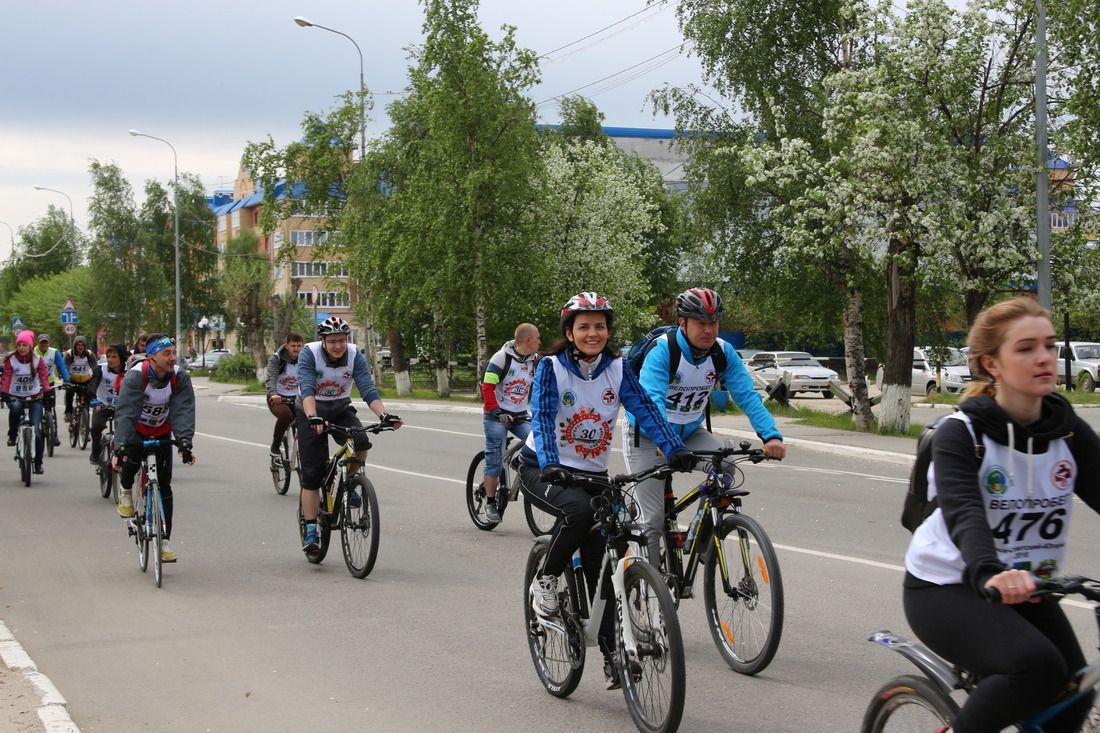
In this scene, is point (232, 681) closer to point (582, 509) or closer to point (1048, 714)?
point (582, 509)

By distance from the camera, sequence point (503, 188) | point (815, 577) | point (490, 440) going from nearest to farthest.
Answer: point (815, 577), point (490, 440), point (503, 188)

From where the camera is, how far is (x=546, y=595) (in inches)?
209

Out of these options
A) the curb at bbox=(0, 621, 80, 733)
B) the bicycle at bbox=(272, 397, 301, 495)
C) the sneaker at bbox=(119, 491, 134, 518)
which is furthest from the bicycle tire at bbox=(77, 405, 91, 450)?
the curb at bbox=(0, 621, 80, 733)

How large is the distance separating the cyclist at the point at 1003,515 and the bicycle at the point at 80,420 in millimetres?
18067

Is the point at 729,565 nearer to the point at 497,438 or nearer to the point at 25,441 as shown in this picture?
the point at 497,438

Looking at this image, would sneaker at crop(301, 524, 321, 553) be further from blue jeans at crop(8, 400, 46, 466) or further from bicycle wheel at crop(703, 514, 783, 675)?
blue jeans at crop(8, 400, 46, 466)

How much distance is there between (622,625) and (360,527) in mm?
4173

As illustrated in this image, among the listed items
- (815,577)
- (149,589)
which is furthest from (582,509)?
(149,589)

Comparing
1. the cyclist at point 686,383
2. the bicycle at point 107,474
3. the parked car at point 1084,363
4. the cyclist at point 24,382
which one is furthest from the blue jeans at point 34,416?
the parked car at point 1084,363

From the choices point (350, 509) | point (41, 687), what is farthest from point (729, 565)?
point (350, 509)

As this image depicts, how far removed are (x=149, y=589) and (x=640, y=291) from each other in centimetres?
4022

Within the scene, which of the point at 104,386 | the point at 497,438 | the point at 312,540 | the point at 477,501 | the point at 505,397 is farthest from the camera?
the point at 104,386

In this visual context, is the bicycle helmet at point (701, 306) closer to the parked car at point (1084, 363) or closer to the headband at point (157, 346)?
the headband at point (157, 346)

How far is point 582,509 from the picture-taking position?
16.7 ft
